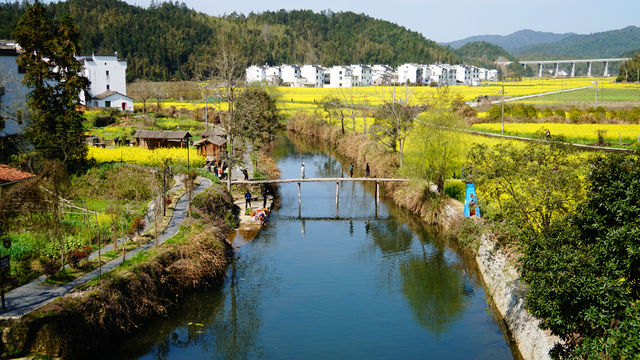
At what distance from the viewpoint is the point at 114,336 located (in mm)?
18453

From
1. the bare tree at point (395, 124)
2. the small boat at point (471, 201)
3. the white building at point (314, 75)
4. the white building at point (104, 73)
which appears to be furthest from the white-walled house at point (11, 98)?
the white building at point (314, 75)

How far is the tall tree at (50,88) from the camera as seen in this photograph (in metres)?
34.6

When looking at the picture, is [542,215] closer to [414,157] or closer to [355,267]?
[355,267]

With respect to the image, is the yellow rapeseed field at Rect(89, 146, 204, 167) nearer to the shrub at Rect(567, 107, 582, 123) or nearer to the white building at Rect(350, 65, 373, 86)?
the shrub at Rect(567, 107, 582, 123)

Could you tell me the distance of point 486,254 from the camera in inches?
991

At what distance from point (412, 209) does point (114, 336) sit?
2313 cm

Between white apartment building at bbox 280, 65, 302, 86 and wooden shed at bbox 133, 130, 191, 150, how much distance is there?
399ft

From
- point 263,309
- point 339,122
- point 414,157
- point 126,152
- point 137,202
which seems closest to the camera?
point 263,309

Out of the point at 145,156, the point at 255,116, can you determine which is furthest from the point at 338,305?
the point at 255,116

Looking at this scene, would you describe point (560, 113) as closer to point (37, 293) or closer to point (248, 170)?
point (248, 170)

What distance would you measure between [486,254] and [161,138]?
31493 millimetres

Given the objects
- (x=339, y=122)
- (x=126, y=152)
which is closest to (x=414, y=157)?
(x=126, y=152)

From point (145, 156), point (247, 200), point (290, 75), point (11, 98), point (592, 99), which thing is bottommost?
point (247, 200)

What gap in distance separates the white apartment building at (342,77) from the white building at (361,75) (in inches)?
70.5
